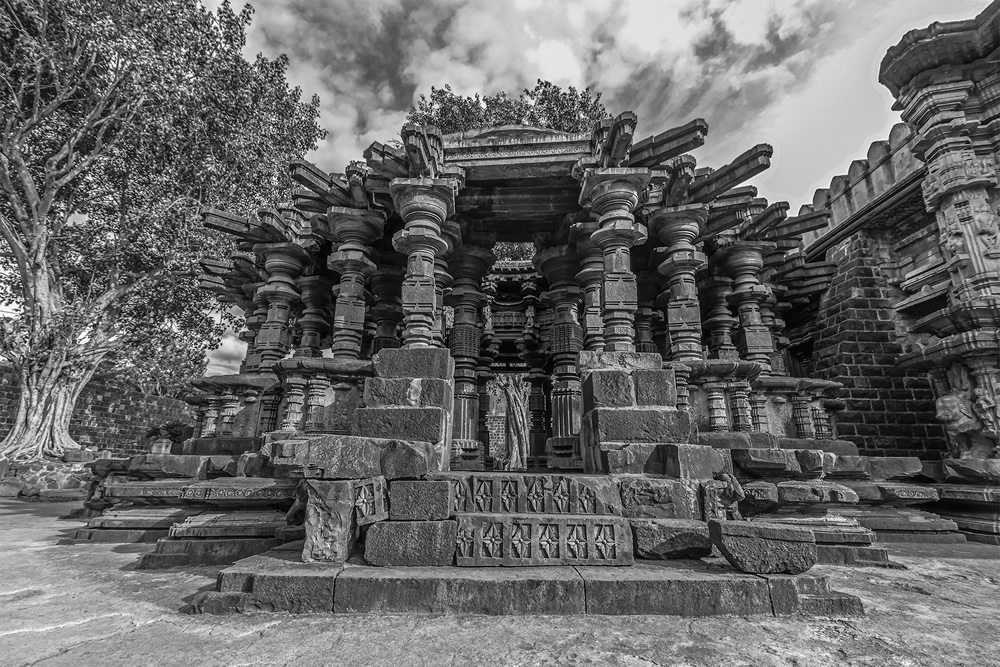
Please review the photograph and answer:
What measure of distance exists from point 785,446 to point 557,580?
4.73m

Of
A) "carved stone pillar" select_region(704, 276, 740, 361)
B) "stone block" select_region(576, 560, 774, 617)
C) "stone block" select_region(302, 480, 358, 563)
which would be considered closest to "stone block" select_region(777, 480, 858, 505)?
"stone block" select_region(576, 560, 774, 617)

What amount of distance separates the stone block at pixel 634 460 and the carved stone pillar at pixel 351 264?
426cm

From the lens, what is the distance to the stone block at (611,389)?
4.56 m

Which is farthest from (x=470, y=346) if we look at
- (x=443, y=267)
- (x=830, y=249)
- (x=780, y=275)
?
(x=830, y=249)

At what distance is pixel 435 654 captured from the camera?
248cm

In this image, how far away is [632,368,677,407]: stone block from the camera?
15.0 ft

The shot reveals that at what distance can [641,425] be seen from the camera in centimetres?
441

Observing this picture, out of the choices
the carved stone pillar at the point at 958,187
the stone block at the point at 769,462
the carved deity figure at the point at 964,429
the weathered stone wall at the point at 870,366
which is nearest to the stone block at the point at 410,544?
the stone block at the point at 769,462

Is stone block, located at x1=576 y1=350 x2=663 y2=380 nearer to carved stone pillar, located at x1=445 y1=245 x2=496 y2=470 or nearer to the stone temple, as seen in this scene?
the stone temple

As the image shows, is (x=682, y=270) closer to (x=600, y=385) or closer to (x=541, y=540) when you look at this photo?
(x=600, y=385)

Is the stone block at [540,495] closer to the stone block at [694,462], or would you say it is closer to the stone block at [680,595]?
the stone block at [694,462]

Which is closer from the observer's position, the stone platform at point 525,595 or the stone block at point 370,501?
the stone platform at point 525,595

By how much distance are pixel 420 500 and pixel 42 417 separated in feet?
51.6

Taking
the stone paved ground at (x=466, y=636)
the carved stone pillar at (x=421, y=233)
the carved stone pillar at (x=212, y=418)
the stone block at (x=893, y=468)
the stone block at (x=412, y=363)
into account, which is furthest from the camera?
the carved stone pillar at (x=212, y=418)
